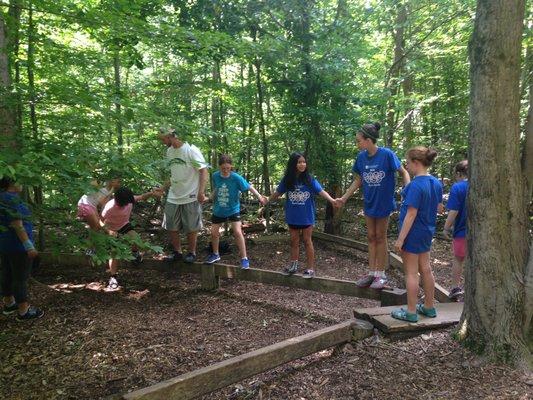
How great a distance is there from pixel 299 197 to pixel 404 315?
2251mm

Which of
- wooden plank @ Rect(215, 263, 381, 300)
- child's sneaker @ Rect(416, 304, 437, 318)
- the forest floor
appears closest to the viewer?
the forest floor

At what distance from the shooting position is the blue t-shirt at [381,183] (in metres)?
4.71

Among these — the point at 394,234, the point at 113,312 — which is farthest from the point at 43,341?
the point at 394,234

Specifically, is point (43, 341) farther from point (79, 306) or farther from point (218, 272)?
point (218, 272)

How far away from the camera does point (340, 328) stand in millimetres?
3842

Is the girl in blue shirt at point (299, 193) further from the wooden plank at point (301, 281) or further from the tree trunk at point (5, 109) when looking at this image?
the tree trunk at point (5, 109)

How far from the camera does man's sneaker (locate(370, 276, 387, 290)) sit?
475cm

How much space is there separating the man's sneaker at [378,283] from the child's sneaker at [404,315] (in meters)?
0.66

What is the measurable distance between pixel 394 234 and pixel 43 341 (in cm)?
836

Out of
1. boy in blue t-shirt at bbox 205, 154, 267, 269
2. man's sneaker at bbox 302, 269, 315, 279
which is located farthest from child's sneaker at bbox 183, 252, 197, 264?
man's sneaker at bbox 302, 269, 315, 279

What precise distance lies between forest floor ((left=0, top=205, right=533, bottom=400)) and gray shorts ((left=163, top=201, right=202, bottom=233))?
3.16ft

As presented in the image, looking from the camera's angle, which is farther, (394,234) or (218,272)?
(394,234)

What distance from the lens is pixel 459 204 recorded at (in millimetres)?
5180

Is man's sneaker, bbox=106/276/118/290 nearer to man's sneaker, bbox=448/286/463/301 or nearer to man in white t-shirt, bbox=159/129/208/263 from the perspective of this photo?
man in white t-shirt, bbox=159/129/208/263
